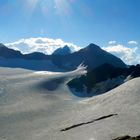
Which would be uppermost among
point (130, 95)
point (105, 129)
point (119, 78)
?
point (119, 78)

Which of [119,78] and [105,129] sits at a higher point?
[119,78]

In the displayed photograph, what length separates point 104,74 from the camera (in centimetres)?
12288

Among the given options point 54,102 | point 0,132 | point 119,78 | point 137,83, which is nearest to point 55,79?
point 119,78

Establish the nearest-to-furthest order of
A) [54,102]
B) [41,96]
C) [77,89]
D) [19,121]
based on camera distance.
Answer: [19,121]
[54,102]
[41,96]
[77,89]

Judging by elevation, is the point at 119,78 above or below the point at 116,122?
above

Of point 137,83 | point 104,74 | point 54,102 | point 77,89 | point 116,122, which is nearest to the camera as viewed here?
point 116,122

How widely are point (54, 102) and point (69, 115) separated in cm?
2012

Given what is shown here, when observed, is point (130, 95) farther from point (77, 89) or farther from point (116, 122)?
point (77, 89)

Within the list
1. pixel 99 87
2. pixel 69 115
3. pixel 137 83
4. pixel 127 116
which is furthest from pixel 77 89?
pixel 127 116

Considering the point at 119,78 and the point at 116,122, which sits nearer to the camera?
the point at 116,122

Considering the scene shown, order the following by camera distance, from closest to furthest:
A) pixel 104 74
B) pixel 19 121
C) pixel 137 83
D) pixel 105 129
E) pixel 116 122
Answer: pixel 105 129 → pixel 116 122 → pixel 19 121 → pixel 137 83 → pixel 104 74

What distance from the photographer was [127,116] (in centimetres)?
5019

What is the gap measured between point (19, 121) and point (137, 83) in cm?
2865

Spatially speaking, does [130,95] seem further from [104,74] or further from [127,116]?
[104,74]
